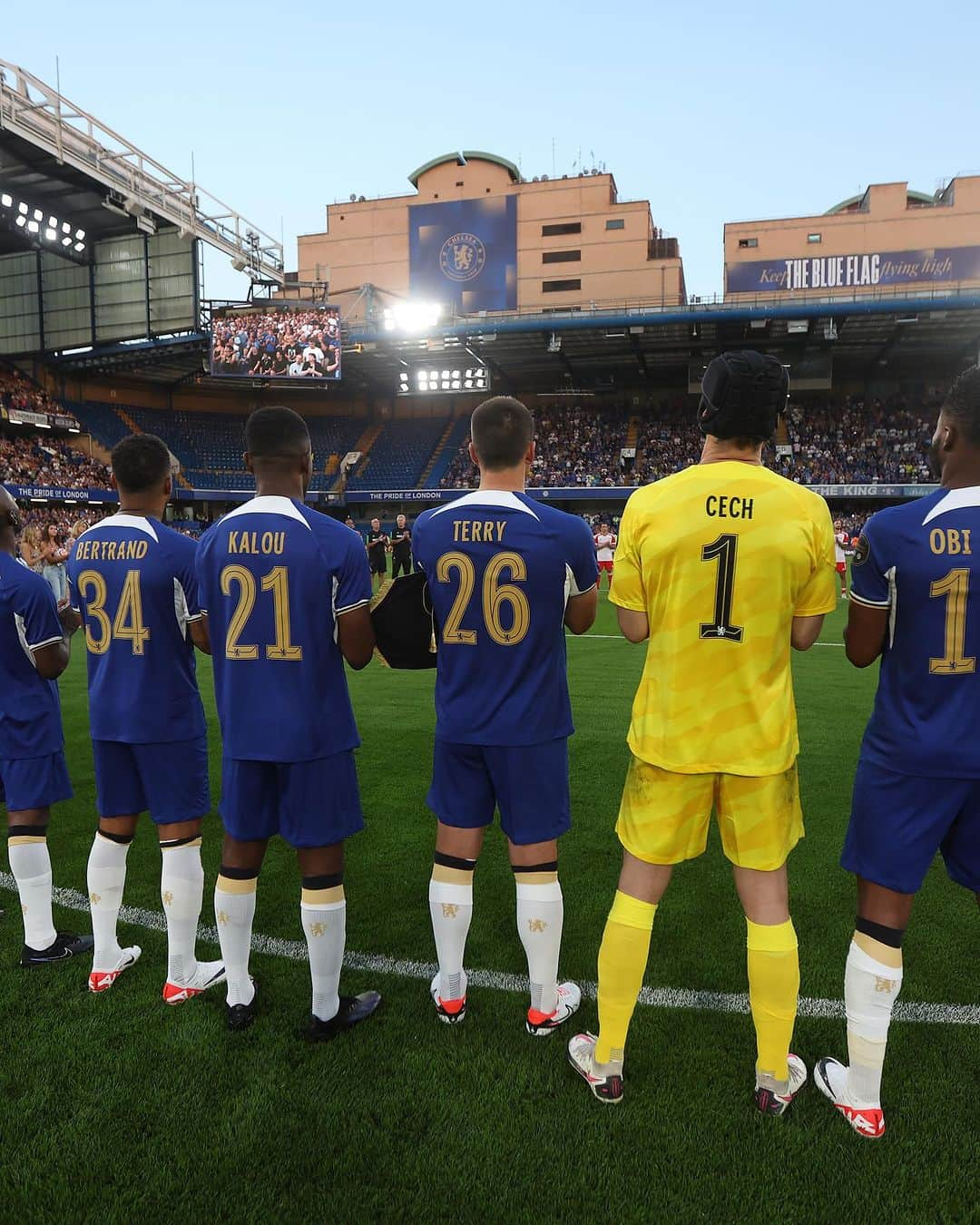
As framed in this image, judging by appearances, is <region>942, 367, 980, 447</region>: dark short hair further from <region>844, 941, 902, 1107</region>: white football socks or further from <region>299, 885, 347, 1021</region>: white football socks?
<region>299, 885, 347, 1021</region>: white football socks

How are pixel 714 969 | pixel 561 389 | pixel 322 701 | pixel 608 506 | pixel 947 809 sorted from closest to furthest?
pixel 947 809 → pixel 322 701 → pixel 714 969 → pixel 608 506 → pixel 561 389

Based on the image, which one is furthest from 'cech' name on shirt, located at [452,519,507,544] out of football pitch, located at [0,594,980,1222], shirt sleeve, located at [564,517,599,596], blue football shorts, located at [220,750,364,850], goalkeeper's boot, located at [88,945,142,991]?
goalkeeper's boot, located at [88,945,142,991]

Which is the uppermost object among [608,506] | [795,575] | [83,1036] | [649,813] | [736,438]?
[608,506]

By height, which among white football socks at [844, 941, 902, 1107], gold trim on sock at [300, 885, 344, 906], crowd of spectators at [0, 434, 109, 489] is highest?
crowd of spectators at [0, 434, 109, 489]

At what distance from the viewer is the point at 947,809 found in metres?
2.13

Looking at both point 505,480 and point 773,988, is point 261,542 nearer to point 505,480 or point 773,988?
point 505,480

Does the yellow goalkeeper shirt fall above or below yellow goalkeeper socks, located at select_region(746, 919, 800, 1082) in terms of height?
above

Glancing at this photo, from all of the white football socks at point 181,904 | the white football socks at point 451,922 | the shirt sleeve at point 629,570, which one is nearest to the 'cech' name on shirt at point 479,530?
the shirt sleeve at point 629,570

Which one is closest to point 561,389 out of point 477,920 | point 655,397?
point 655,397

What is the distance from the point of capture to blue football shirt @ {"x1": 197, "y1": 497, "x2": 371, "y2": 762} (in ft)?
8.21

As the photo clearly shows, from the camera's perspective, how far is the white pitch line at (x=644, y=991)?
108 inches

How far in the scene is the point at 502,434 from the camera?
2525mm

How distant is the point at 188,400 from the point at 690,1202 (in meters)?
44.5

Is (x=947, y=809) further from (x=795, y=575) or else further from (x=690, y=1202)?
(x=690, y=1202)
